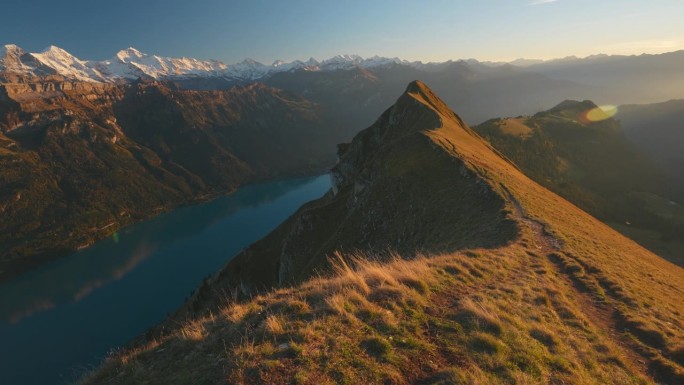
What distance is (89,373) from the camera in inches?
442

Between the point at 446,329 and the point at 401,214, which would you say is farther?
the point at 401,214

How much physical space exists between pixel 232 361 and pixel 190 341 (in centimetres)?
305

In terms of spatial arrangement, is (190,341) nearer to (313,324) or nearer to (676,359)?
(313,324)

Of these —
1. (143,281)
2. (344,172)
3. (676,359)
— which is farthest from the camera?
(143,281)

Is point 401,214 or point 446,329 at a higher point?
point 446,329

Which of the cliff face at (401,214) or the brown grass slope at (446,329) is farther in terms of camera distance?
the cliff face at (401,214)

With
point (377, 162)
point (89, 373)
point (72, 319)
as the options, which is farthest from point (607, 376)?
point (72, 319)

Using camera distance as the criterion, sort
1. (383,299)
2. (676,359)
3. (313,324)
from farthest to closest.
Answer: (676,359) < (383,299) < (313,324)

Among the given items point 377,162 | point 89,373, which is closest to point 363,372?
point 89,373

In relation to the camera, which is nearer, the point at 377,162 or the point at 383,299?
the point at 383,299

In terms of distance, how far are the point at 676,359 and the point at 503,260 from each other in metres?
9.00

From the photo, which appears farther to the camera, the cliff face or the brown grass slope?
the cliff face

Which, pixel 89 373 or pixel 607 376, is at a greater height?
pixel 89 373

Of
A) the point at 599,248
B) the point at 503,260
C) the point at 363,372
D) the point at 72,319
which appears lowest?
the point at 72,319
